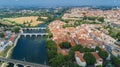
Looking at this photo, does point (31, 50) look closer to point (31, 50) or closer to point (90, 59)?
point (31, 50)

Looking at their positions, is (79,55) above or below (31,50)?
above

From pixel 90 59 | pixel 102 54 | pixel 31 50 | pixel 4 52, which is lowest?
pixel 31 50

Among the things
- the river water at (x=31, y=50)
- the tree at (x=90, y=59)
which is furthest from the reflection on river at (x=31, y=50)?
the tree at (x=90, y=59)

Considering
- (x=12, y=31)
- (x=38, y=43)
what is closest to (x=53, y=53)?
Result: (x=38, y=43)

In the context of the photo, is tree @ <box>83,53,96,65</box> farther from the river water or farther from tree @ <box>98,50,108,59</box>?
the river water

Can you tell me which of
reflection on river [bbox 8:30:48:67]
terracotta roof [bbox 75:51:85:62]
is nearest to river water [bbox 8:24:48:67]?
reflection on river [bbox 8:30:48:67]

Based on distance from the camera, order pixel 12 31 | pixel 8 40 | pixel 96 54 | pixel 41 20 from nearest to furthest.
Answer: pixel 96 54, pixel 8 40, pixel 12 31, pixel 41 20

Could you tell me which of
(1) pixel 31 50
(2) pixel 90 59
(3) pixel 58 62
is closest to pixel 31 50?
(1) pixel 31 50

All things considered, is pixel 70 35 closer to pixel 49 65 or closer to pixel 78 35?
pixel 78 35
